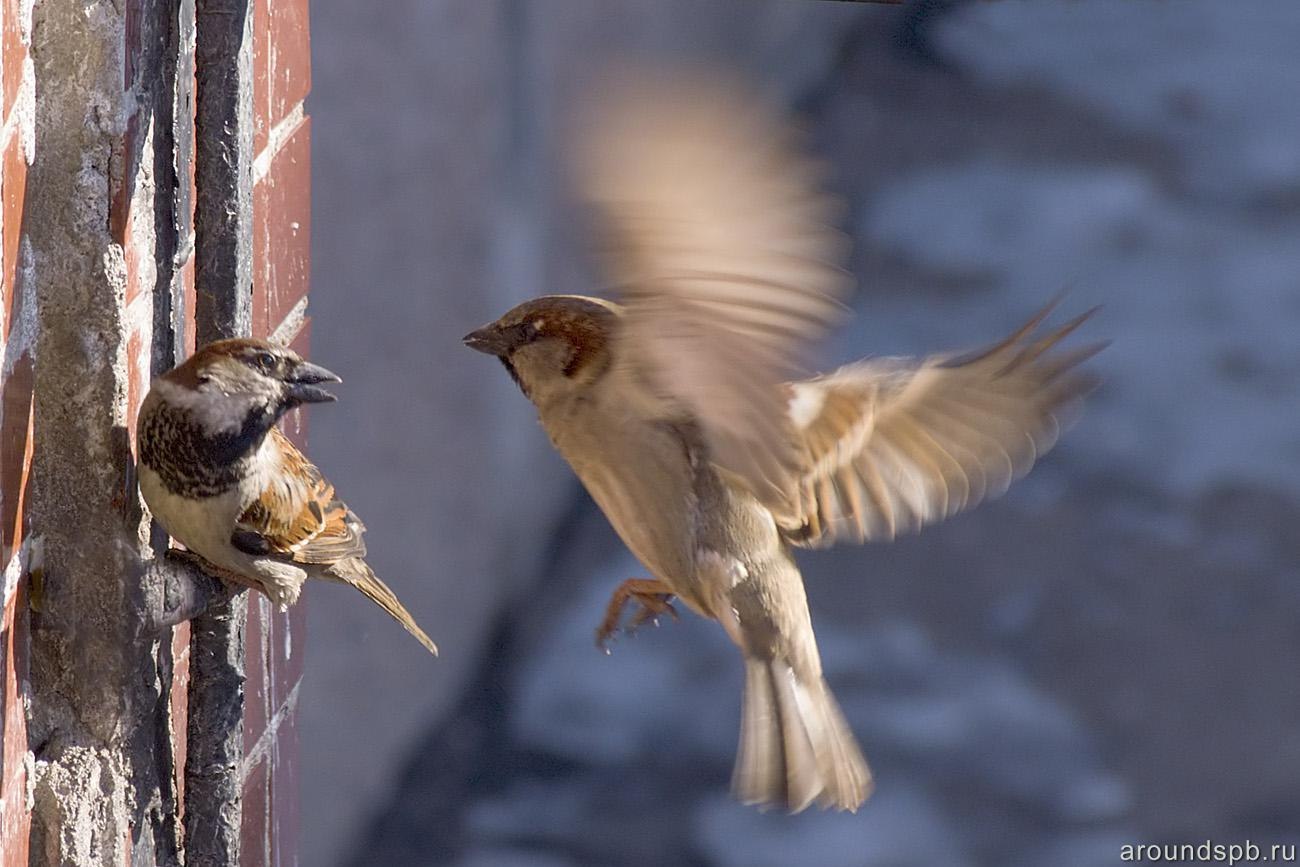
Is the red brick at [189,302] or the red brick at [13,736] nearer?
the red brick at [13,736]

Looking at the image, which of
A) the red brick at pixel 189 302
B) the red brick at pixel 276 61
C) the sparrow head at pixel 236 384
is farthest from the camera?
the red brick at pixel 276 61

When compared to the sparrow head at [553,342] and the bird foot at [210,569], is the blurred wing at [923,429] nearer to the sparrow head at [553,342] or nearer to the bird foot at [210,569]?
the sparrow head at [553,342]

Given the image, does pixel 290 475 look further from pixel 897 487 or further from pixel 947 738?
pixel 947 738

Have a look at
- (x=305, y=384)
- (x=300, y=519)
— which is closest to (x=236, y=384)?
(x=305, y=384)

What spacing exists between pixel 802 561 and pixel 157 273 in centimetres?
238

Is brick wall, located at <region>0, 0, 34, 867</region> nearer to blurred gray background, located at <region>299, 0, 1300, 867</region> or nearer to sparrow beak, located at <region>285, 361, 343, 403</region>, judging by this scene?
sparrow beak, located at <region>285, 361, 343, 403</region>

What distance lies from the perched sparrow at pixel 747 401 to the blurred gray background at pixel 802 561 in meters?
1.13

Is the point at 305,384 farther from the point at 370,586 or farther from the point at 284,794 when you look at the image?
the point at 284,794

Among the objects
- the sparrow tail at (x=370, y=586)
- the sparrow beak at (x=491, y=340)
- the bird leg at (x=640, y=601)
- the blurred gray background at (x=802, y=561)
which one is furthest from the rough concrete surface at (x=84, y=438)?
the blurred gray background at (x=802, y=561)

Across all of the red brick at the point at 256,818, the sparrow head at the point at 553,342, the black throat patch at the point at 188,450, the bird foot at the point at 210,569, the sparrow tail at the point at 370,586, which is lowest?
the red brick at the point at 256,818

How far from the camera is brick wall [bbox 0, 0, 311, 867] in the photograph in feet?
2.70

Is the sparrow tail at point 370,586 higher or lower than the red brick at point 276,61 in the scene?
lower

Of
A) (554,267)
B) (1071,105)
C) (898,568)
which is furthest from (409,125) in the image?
(1071,105)

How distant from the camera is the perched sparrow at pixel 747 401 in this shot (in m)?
0.99
